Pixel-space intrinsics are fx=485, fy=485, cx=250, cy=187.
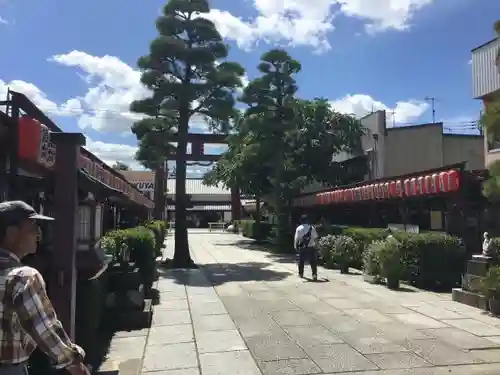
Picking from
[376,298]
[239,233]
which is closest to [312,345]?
[376,298]

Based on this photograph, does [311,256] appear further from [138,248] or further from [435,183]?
[138,248]

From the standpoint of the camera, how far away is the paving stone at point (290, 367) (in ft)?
17.6

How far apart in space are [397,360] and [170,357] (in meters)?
2.73

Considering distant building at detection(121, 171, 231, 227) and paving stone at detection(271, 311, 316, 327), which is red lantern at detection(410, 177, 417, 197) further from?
distant building at detection(121, 171, 231, 227)

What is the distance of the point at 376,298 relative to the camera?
988 centimetres

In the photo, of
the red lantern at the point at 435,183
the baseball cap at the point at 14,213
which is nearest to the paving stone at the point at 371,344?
the baseball cap at the point at 14,213

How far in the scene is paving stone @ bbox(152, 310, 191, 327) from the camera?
7851 millimetres

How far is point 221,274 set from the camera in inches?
559

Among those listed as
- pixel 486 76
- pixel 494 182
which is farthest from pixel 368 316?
pixel 486 76

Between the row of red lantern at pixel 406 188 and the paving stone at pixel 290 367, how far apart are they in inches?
298

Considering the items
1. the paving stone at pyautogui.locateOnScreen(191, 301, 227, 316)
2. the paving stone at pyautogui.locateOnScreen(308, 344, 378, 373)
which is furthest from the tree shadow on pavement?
the paving stone at pyautogui.locateOnScreen(308, 344, 378, 373)

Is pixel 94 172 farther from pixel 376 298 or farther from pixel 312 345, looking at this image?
pixel 376 298

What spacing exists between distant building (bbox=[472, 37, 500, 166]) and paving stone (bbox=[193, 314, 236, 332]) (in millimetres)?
10679

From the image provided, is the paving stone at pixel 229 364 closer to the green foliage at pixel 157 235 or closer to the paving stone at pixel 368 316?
the paving stone at pixel 368 316
